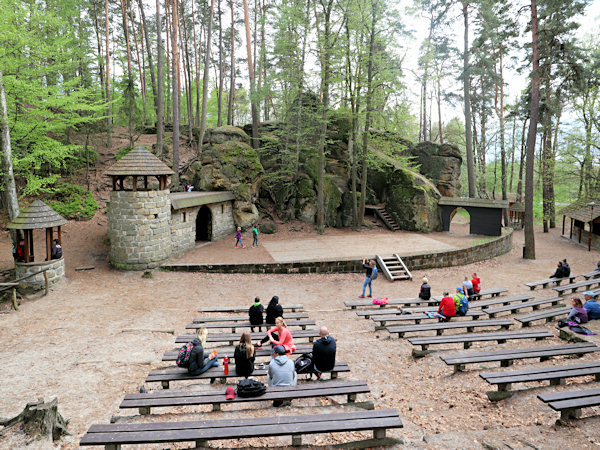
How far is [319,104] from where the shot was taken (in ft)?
74.7

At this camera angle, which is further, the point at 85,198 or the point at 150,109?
the point at 150,109

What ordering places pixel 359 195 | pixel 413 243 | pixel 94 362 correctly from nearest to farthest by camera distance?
pixel 94 362, pixel 413 243, pixel 359 195

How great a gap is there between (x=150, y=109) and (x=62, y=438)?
34.0 metres

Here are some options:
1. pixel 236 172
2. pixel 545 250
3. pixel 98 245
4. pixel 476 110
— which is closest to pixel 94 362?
pixel 98 245

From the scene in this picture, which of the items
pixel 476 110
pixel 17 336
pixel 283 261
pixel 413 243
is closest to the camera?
pixel 17 336

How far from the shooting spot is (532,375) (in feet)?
17.2

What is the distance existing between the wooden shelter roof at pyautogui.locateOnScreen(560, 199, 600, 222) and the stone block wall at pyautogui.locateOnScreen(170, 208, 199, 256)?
2386 centimetres

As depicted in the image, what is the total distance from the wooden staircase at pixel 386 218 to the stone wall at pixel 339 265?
20.3ft

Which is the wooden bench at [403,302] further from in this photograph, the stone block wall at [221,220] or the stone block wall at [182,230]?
the stone block wall at [221,220]

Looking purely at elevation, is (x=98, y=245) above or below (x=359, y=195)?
below

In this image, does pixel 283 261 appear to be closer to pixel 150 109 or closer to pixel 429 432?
pixel 429 432

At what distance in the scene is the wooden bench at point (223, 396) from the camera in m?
4.63

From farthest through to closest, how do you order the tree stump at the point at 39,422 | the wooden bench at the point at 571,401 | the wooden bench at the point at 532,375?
1. the wooden bench at the point at 532,375
2. the tree stump at the point at 39,422
3. the wooden bench at the point at 571,401

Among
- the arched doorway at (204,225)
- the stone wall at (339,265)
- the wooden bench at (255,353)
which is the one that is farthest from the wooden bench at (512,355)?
the arched doorway at (204,225)
